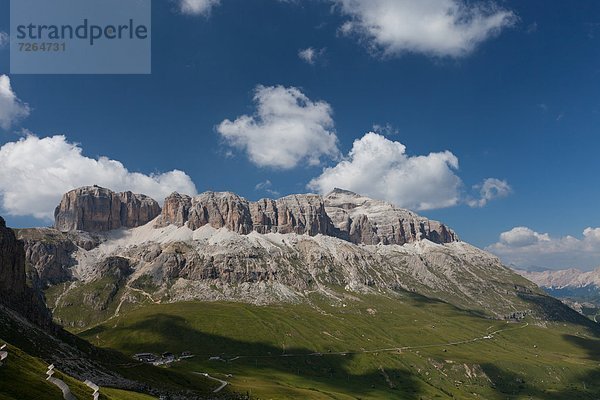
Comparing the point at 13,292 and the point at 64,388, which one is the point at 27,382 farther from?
the point at 13,292

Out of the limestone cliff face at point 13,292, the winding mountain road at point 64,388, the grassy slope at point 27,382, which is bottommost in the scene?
the winding mountain road at point 64,388

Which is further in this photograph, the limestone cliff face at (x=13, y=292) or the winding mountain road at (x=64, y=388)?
the limestone cliff face at (x=13, y=292)

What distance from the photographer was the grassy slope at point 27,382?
78.6m

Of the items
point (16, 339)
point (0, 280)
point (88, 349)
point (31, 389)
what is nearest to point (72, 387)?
point (31, 389)

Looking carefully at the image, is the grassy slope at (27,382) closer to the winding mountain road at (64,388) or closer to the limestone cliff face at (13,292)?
the winding mountain road at (64,388)

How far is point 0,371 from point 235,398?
420 ft

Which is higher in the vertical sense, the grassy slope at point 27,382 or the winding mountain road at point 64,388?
the grassy slope at point 27,382

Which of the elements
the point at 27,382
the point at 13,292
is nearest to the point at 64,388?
the point at 27,382

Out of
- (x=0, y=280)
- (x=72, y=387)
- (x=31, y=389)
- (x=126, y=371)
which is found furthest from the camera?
(x=0, y=280)

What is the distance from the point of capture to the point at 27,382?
84.8m

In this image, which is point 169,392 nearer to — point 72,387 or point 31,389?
point 72,387

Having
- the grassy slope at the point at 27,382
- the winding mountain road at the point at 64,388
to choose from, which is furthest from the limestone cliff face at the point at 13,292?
the winding mountain road at the point at 64,388

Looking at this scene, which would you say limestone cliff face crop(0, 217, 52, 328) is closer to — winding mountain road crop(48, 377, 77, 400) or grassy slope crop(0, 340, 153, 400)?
grassy slope crop(0, 340, 153, 400)

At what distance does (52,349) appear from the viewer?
151375 mm
